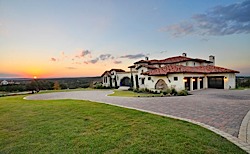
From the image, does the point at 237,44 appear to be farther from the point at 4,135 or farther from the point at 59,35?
the point at 4,135

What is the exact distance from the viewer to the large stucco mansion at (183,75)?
73.9 ft

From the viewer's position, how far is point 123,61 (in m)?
41.4

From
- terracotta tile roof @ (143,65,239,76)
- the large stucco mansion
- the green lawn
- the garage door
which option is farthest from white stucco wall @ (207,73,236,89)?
the green lawn

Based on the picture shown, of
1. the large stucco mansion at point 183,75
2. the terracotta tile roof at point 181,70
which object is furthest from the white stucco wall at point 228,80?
the terracotta tile roof at point 181,70

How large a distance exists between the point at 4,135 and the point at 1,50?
51.0 feet

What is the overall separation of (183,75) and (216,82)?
725 centimetres

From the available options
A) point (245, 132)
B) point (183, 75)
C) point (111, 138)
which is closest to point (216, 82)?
point (183, 75)

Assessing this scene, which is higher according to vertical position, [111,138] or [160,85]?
[160,85]

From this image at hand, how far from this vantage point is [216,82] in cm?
2564

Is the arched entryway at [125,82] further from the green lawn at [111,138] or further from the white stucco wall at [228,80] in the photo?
the green lawn at [111,138]

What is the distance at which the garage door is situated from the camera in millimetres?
25078

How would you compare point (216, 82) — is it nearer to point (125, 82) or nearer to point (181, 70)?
point (181, 70)

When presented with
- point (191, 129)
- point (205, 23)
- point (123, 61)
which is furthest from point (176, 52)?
point (191, 129)

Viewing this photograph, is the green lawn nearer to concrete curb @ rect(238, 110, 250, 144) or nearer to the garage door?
concrete curb @ rect(238, 110, 250, 144)
